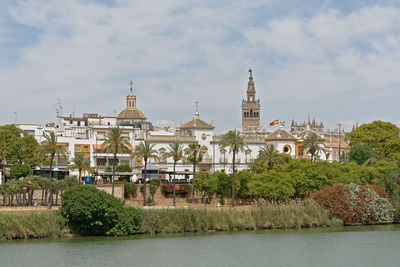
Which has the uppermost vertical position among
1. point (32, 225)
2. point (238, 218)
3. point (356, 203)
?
point (356, 203)

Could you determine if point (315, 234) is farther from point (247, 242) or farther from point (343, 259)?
point (343, 259)

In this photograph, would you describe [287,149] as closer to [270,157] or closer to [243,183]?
[270,157]

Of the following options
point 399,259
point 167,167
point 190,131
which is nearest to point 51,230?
point 399,259

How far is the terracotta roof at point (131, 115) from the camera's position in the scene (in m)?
99.4

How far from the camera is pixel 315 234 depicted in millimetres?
53469

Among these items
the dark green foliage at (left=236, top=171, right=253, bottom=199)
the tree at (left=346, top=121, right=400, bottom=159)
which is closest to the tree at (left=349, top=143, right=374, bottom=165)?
the tree at (left=346, top=121, right=400, bottom=159)

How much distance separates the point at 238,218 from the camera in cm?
5609

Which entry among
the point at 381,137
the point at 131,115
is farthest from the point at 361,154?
the point at 131,115

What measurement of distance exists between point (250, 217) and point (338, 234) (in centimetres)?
700

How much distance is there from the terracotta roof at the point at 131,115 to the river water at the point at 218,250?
47.6 metres

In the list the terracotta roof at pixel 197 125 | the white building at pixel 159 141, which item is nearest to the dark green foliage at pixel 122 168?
the white building at pixel 159 141

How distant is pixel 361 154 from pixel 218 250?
144 feet

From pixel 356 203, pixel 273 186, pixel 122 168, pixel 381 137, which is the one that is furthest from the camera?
pixel 381 137

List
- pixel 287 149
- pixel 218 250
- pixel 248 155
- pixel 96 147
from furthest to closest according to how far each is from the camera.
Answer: pixel 287 149 < pixel 248 155 < pixel 96 147 < pixel 218 250
